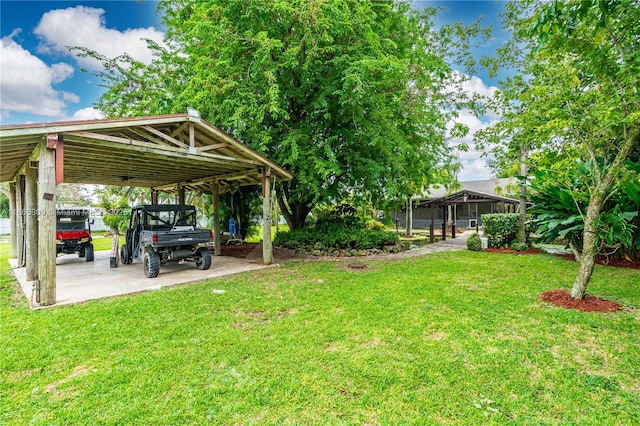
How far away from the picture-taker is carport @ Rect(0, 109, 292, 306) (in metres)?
4.97

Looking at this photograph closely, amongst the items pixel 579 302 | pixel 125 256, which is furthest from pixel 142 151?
pixel 579 302

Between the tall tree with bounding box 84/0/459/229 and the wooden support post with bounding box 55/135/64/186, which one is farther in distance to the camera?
the tall tree with bounding box 84/0/459/229

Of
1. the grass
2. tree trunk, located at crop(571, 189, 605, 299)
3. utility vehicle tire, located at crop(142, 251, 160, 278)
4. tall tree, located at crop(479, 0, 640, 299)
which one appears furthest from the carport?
tree trunk, located at crop(571, 189, 605, 299)

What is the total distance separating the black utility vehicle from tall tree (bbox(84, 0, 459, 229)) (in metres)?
2.97

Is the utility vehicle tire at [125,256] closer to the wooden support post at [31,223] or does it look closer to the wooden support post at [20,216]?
the wooden support post at [31,223]

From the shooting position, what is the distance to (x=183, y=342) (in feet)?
11.9

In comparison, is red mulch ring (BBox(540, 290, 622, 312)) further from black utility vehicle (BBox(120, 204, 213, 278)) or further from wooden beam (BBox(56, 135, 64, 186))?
wooden beam (BBox(56, 135, 64, 186))

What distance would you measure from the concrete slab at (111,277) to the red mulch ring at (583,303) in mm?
6536

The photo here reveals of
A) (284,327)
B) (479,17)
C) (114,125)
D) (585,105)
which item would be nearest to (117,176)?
(114,125)

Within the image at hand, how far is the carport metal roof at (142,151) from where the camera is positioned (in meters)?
5.30

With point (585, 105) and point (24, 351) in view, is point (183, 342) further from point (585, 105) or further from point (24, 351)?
point (585, 105)

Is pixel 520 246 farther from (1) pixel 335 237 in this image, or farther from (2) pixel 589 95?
(2) pixel 589 95

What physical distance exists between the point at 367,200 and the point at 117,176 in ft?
29.7

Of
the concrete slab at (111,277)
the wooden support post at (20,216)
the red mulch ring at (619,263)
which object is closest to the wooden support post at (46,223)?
the concrete slab at (111,277)
